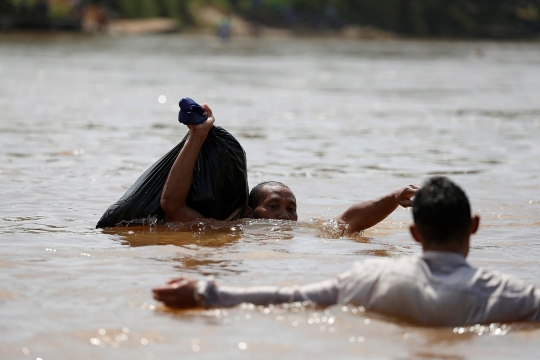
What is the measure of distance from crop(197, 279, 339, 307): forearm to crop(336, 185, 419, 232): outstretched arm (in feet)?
5.73

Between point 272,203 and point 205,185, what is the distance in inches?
20.9

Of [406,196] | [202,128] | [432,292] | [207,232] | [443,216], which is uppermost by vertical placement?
[202,128]

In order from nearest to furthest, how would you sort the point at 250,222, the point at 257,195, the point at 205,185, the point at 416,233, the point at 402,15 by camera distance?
1. the point at 416,233
2. the point at 205,185
3. the point at 250,222
4. the point at 257,195
5. the point at 402,15

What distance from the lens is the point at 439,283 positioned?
4.66 meters

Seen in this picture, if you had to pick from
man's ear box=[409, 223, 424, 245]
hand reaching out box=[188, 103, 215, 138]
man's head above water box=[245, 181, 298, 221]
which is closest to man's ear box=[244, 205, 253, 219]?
man's head above water box=[245, 181, 298, 221]

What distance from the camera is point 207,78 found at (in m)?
28.1

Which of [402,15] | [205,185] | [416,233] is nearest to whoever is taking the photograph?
[416,233]

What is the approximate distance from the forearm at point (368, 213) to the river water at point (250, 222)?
14 centimetres

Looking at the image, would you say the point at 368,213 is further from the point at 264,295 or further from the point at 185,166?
the point at 264,295

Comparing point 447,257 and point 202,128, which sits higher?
point 202,128

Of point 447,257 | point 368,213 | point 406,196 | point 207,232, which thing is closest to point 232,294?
point 447,257

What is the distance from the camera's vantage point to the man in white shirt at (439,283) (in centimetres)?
468

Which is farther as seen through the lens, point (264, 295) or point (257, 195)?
point (257, 195)

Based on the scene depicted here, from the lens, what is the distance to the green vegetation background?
81.7 m
